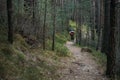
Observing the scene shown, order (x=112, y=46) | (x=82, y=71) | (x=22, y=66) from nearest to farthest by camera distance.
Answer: (x=22, y=66)
(x=112, y=46)
(x=82, y=71)

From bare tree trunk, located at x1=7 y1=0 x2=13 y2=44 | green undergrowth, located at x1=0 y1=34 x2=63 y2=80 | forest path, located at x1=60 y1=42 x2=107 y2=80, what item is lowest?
forest path, located at x1=60 y1=42 x2=107 y2=80

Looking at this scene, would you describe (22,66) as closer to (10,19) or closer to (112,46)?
(10,19)

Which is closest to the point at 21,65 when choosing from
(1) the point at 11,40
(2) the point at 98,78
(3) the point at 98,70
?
(1) the point at 11,40

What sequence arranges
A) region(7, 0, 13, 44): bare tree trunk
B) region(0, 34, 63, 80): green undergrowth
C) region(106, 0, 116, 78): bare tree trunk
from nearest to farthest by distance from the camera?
region(0, 34, 63, 80): green undergrowth → region(106, 0, 116, 78): bare tree trunk → region(7, 0, 13, 44): bare tree trunk

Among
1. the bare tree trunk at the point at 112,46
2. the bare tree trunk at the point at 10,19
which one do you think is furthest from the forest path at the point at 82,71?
the bare tree trunk at the point at 10,19

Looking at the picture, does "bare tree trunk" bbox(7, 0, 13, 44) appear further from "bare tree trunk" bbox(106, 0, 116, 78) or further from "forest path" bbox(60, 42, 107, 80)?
"bare tree trunk" bbox(106, 0, 116, 78)

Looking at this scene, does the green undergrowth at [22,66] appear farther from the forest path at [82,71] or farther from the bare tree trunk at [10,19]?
the forest path at [82,71]

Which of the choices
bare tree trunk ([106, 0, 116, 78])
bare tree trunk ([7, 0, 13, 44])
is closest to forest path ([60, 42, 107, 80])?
bare tree trunk ([106, 0, 116, 78])

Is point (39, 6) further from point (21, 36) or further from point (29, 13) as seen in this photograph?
point (21, 36)

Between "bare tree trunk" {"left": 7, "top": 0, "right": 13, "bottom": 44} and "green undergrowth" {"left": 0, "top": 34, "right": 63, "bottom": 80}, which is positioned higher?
"bare tree trunk" {"left": 7, "top": 0, "right": 13, "bottom": 44}

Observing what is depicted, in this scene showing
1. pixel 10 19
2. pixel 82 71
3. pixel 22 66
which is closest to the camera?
pixel 22 66

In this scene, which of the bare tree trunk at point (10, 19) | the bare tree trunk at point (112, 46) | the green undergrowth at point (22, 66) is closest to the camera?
the green undergrowth at point (22, 66)

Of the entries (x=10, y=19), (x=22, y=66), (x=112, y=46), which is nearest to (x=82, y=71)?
(x=112, y=46)

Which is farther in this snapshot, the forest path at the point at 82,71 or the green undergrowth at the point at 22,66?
the forest path at the point at 82,71
